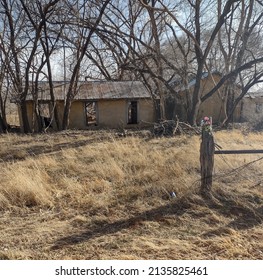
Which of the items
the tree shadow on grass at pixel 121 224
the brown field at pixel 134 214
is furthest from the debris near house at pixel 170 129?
the tree shadow on grass at pixel 121 224

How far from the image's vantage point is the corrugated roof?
→ 1709 centimetres

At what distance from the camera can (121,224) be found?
349 centimetres

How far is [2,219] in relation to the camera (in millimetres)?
3711

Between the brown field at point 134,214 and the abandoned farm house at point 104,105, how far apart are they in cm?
1153

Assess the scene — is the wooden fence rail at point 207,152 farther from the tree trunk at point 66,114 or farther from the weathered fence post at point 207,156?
the tree trunk at point 66,114

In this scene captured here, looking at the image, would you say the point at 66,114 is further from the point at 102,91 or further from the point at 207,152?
the point at 207,152

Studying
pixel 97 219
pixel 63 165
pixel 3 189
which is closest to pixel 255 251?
pixel 97 219

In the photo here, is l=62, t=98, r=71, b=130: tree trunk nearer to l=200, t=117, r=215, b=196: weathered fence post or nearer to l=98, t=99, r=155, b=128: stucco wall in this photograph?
l=98, t=99, r=155, b=128: stucco wall

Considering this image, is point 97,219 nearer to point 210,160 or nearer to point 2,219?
point 2,219

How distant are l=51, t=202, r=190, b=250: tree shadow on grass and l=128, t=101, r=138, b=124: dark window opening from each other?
15.1 meters

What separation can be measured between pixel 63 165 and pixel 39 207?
2571mm

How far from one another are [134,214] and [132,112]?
631 inches

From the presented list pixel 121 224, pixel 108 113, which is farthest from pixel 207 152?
pixel 108 113
